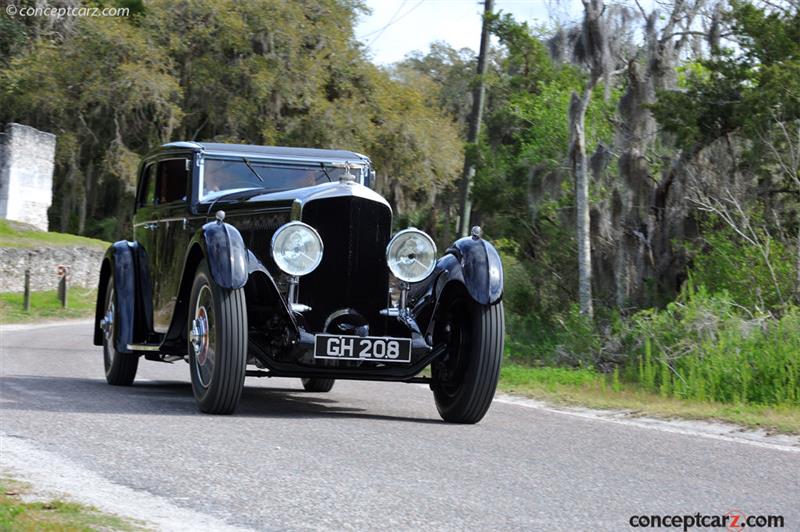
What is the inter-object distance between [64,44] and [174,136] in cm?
542

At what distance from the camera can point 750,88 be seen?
16500 mm

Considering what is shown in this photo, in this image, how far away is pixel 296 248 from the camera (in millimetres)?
8109

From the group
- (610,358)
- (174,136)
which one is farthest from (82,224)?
(610,358)

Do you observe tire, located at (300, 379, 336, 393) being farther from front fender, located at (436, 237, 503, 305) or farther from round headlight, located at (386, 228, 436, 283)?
round headlight, located at (386, 228, 436, 283)

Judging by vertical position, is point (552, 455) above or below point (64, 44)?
below

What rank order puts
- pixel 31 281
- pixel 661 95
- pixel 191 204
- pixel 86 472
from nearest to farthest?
1. pixel 86 472
2. pixel 191 204
3. pixel 661 95
4. pixel 31 281

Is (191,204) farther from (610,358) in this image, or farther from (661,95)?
(661,95)

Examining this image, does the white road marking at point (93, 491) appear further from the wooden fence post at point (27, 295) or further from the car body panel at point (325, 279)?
the wooden fence post at point (27, 295)

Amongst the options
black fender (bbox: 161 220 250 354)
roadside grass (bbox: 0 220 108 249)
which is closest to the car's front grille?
black fender (bbox: 161 220 250 354)

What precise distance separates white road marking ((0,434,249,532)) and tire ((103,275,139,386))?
3999mm

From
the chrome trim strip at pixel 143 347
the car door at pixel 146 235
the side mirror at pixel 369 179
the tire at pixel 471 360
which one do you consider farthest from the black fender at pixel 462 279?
the car door at pixel 146 235

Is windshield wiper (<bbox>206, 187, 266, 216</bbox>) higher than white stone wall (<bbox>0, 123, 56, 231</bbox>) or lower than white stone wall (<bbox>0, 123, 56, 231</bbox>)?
lower

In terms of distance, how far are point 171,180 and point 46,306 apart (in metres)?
19.3

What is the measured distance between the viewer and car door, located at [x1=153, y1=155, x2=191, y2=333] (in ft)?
31.8
